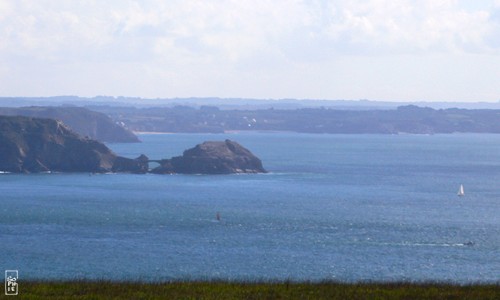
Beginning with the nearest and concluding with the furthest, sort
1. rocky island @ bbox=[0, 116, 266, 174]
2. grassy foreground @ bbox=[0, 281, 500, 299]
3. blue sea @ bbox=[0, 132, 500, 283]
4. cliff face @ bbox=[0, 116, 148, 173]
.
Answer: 1. grassy foreground @ bbox=[0, 281, 500, 299]
2. blue sea @ bbox=[0, 132, 500, 283]
3. cliff face @ bbox=[0, 116, 148, 173]
4. rocky island @ bbox=[0, 116, 266, 174]

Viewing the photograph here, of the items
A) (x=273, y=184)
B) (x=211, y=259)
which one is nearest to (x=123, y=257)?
(x=211, y=259)

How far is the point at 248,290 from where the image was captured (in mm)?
32938

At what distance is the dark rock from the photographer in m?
128

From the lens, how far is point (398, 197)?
3905 inches

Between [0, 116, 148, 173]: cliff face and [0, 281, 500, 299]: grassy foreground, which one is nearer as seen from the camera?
[0, 281, 500, 299]: grassy foreground

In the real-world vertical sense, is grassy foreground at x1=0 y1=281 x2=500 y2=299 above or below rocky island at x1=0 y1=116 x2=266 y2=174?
above

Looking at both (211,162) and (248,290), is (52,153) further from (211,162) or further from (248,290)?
(248,290)

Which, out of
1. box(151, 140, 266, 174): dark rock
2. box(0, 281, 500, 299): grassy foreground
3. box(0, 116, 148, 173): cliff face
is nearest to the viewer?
box(0, 281, 500, 299): grassy foreground

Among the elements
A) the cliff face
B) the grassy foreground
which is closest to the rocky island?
the cliff face

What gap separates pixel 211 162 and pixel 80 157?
55.6 ft

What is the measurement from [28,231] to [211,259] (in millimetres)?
17564

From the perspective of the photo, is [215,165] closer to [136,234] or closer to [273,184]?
[273,184]

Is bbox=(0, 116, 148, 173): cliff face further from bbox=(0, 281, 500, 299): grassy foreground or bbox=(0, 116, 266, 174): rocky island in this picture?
bbox=(0, 281, 500, 299): grassy foreground

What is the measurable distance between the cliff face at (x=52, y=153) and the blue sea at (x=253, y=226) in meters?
4.12
